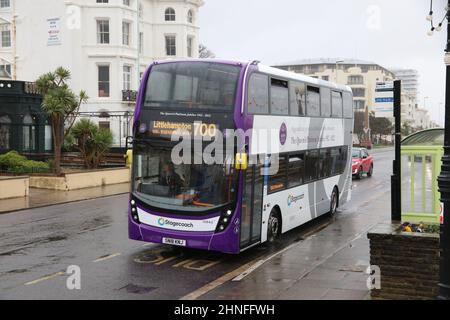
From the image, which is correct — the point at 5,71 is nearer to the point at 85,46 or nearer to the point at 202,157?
the point at 85,46

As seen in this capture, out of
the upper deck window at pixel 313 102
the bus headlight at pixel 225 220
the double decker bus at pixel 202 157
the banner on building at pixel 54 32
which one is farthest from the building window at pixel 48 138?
the bus headlight at pixel 225 220

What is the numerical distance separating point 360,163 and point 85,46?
22.0 metres

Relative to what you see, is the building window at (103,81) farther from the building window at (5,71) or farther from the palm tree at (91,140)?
the palm tree at (91,140)

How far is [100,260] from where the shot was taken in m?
11.1

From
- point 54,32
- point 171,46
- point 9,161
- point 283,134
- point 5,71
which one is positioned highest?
point 54,32

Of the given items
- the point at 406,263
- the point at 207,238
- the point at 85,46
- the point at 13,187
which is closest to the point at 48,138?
the point at 85,46

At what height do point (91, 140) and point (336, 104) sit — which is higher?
point (336, 104)

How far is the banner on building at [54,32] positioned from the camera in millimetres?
41094

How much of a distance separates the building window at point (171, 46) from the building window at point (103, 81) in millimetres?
7177

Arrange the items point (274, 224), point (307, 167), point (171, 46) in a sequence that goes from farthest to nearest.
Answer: point (171, 46), point (307, 167), point (274, 224)

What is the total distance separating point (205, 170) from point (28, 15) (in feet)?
121

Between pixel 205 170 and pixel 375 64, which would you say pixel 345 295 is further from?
pixel 375 64

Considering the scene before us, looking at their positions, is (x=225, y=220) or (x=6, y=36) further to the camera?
(x=6, y=36)
